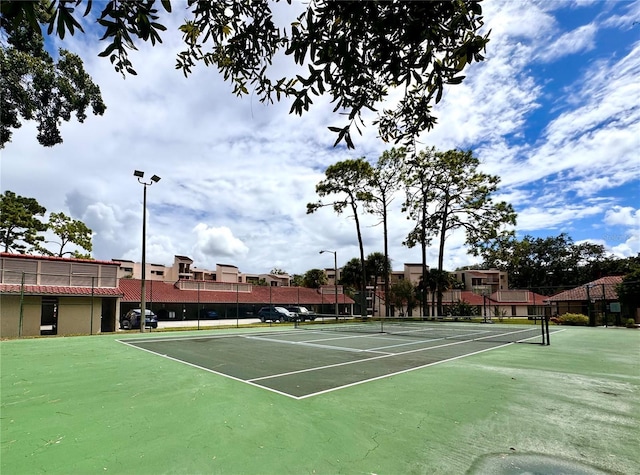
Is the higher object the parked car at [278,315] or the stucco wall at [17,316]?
the stucco wall at [17,316]

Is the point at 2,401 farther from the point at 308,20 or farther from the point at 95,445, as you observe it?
the point at 308,20

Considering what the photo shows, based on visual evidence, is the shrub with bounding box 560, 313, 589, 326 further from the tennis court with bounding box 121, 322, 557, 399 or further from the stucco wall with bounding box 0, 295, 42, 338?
the stucco wall with bounding box 0, 295, 42, 338

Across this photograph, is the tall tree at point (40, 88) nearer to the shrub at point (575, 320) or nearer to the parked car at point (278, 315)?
the parked car at point (278, 315)

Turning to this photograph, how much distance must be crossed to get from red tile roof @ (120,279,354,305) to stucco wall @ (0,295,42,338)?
42.1ft

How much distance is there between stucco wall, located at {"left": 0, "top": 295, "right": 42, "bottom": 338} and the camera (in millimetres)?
17391

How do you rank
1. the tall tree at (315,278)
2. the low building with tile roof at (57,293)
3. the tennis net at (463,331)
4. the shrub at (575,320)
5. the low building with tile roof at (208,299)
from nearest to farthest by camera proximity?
the tennis net at (463,331), the low building with tile roof at (57,293), the shrub at (575,320), the low building with tile roof at (208,299), the tall tree at (315,278)

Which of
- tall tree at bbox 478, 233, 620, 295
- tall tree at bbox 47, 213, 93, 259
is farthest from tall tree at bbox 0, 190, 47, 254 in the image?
tall tree at bbox 478, 233, 620, 295

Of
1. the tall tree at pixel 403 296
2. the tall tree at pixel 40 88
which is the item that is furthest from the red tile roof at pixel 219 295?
the tall tree at pixel 40 88

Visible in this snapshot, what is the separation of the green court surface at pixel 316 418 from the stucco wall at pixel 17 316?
10.3m

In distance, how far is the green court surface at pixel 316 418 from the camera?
3645mm


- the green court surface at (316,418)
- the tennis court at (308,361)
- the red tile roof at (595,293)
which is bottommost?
the tennis court at (308,361)

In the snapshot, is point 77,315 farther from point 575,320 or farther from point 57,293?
point 575,320

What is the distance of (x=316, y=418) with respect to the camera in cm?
498

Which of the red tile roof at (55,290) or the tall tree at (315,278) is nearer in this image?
the red tile roof at (55,290)
